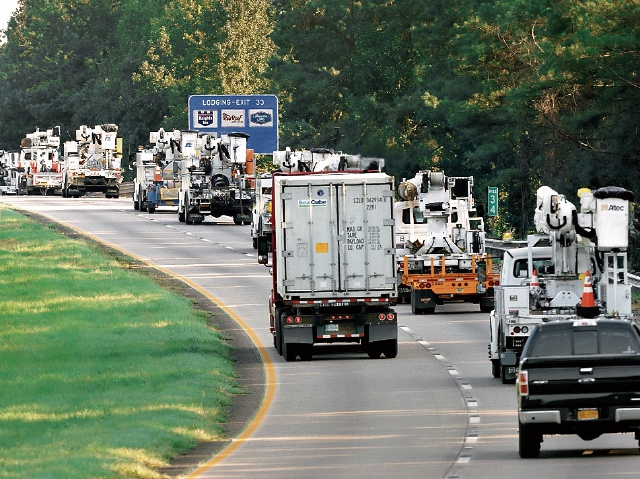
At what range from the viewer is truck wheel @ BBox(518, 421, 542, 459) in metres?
19.7

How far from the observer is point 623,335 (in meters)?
19.8

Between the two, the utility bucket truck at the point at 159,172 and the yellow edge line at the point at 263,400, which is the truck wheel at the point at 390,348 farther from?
the utility bucket truck at the point at 159,172

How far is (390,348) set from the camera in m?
33.7

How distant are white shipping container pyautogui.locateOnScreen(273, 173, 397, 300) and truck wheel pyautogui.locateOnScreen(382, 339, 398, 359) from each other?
1006mm

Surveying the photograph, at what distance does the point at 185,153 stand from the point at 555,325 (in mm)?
53372

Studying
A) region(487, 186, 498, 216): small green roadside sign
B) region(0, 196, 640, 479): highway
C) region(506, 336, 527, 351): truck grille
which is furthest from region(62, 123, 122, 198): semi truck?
region(506, 336, 527, 351): truck grille

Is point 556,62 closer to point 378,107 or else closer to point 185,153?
point 185,153

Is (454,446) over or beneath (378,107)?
beneath

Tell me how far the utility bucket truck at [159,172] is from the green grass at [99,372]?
60.0ft

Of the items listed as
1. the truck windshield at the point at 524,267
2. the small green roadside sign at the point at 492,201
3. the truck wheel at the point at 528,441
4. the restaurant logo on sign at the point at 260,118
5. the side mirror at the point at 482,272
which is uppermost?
the restaurant logo on sign at the point at 260,118

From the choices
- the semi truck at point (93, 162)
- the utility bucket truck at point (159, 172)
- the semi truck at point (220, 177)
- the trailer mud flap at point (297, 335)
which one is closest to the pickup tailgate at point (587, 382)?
the trailer mud flap at point (297, 335)

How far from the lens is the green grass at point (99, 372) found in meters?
22.5

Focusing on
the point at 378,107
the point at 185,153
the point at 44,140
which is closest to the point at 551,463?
the point at 185,153

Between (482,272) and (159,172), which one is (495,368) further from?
(159,172)
